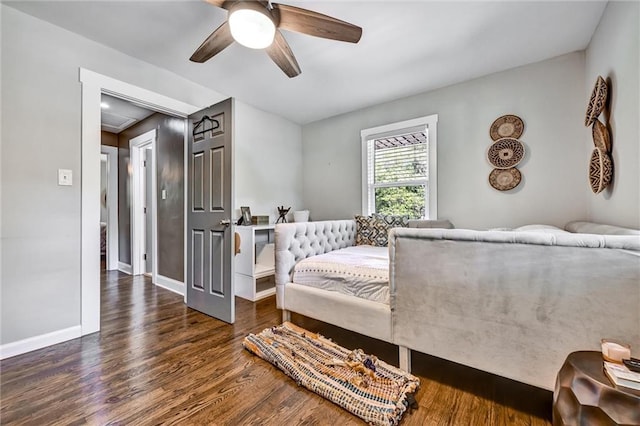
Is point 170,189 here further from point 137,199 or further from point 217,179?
point 217,179

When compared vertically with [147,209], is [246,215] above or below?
below

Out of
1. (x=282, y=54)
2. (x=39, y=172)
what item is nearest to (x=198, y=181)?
(x=39, y=172)

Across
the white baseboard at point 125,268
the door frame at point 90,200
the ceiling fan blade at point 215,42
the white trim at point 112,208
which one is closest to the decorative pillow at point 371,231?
the ceiling fan blade at point 215,42

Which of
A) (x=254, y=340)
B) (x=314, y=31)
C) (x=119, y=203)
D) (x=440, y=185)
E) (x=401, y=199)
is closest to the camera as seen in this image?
(x=314, y=31)

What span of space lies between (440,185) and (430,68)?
1274mm

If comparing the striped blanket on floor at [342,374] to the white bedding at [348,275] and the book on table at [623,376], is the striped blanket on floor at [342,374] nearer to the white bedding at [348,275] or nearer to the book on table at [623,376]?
the white bedding at [348,275]

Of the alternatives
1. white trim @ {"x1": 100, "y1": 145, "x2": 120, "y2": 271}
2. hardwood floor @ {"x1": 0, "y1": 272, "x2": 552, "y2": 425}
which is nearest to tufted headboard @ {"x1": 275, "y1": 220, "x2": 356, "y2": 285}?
hardwood floor @ {"x1": 0, "y1": 272, "x2": 552, "y2": 425}

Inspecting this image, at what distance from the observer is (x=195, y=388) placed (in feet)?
4.88

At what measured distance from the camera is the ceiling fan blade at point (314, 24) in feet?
5.02

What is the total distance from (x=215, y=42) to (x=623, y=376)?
2.64 meters

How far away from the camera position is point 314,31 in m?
1.67

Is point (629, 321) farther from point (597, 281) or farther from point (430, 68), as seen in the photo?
point (430, 68)

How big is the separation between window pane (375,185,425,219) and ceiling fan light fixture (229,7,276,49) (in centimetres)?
236

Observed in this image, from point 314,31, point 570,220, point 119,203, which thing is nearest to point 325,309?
point 314,31
